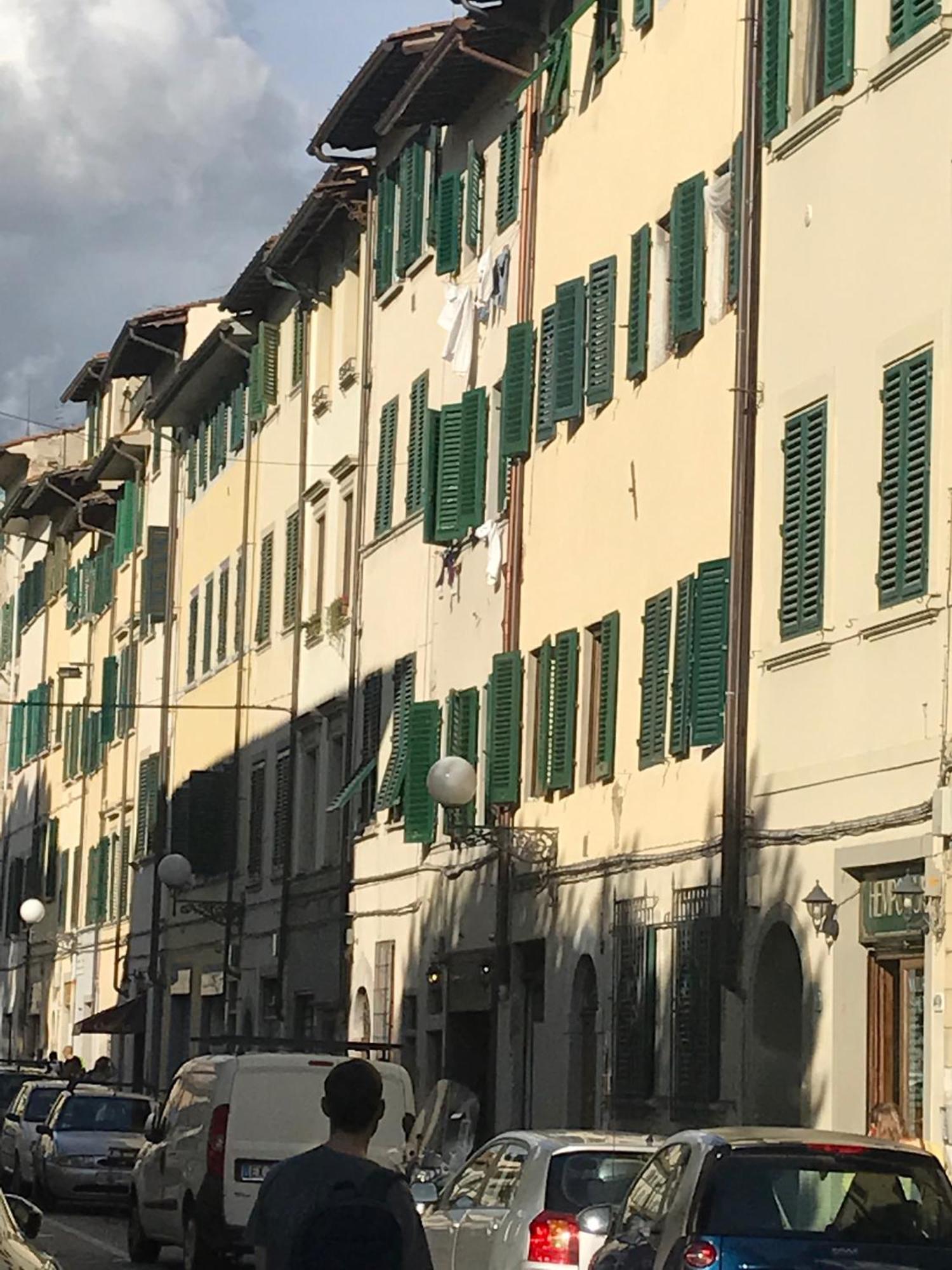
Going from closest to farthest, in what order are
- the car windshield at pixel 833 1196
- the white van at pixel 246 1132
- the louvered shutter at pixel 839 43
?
the car windshield at pixel 833 1196 < the louvered shutter at pixel 839 43 < the white van at pixel 246 1132

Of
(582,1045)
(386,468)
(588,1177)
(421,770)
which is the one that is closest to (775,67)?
(582,1045)

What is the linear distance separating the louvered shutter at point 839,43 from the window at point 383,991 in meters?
16.4

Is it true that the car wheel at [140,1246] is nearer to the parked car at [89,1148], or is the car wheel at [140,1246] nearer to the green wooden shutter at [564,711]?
the green wooden shutter at [564,711]

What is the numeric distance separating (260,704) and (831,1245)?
32.6 meters

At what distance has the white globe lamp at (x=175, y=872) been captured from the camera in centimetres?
4425

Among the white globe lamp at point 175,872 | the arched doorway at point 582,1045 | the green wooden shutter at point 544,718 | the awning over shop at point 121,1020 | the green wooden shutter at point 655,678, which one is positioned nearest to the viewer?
the green wooden shutter at point 655,678

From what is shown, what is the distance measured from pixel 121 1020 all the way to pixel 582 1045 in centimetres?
→ 2564

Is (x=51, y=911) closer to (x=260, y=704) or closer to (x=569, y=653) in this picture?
(x=260, y=704)

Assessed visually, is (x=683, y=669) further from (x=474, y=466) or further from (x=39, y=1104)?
(x=39, y=1104)

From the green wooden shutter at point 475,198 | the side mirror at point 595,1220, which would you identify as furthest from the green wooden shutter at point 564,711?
the side mirror at point 595,1220

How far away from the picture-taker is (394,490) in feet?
121

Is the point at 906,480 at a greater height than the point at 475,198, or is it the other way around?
the point at 475,198

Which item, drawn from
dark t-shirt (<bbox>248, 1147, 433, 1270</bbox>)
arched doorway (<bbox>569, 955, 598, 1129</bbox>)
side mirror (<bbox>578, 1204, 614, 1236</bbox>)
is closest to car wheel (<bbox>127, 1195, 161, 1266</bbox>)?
arched doorway (<bbox>569, 955, 598, 1129</bbox>)

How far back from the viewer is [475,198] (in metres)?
33.7
